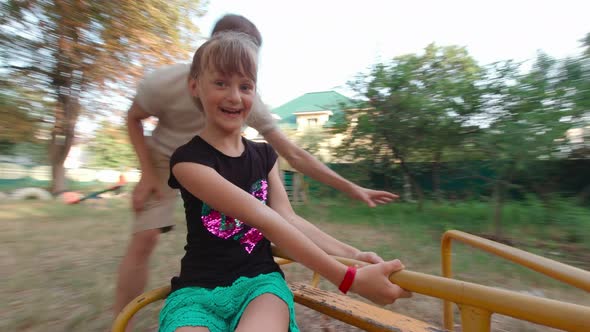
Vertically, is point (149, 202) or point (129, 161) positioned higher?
point (149, 202)

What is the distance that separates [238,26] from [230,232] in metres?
0.76

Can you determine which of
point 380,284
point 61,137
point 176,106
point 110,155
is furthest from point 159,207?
point 110,155

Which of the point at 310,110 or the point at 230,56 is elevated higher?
the point at 230,56

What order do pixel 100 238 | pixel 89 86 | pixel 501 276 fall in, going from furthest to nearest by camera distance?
pixel 89 86
pixel 100 238
pixel 501 276

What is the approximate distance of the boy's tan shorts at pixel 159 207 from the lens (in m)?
1.69

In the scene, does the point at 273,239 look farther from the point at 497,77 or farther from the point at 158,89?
the point at 497,77

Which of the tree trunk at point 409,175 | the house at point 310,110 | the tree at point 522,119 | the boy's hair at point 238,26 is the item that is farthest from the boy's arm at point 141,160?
the house at point 310,110

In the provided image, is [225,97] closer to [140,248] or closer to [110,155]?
[140,248]

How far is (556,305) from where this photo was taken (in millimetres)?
649

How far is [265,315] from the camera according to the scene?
1.10 metres

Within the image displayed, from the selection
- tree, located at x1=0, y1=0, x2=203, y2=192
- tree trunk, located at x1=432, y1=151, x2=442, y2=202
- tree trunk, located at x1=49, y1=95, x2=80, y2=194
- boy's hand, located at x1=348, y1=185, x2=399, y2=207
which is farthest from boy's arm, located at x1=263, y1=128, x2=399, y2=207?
tree trunk, located at x1=49, y1=95, x2=80, y2=194

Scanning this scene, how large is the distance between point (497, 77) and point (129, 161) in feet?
46.7

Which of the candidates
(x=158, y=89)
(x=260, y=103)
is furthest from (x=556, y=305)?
(x=158, y=89)

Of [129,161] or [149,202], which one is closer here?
[149,202]
